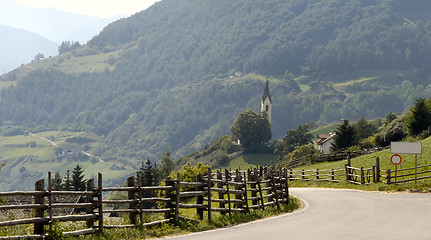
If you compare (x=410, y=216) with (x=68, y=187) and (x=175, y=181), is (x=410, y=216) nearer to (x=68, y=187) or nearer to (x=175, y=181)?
(x=175, y=181)

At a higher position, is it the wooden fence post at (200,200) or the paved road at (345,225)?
the wooden fence post at (200,200)

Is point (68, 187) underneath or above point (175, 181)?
underneath

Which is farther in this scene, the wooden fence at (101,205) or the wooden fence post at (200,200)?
the wooden fence post at (200,200)

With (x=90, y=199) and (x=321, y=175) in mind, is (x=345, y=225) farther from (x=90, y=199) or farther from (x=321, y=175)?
(x=321, y=175)

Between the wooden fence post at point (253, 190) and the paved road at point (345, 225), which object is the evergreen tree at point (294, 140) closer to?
the wooden fence post at point (253, 190)

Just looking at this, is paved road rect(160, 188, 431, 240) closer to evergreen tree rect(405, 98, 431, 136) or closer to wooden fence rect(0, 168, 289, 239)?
wooden fence rect(0, 168, 289, 239)

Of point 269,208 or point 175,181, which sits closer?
point 175,181

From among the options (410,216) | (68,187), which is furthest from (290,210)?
(68,187)

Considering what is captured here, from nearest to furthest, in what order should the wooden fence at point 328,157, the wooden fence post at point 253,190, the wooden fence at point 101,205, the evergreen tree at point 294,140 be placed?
the wooden fence at point 101,205 → the wooden fence post at point 253,190 → the wooden fence at point 328,157 → the evergreen tree at point 294,140

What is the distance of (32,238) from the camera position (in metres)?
16.2

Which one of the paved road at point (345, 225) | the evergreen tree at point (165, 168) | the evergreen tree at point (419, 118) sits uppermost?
the evergreen tree at point (419, 118)

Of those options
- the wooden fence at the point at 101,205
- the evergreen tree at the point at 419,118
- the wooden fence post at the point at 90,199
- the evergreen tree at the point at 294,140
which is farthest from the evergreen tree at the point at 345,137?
the wooden fence post at the point at 90,199

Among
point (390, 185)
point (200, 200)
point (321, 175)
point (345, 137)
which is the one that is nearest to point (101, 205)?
point (200, 200)

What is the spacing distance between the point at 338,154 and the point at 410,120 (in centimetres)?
1197
